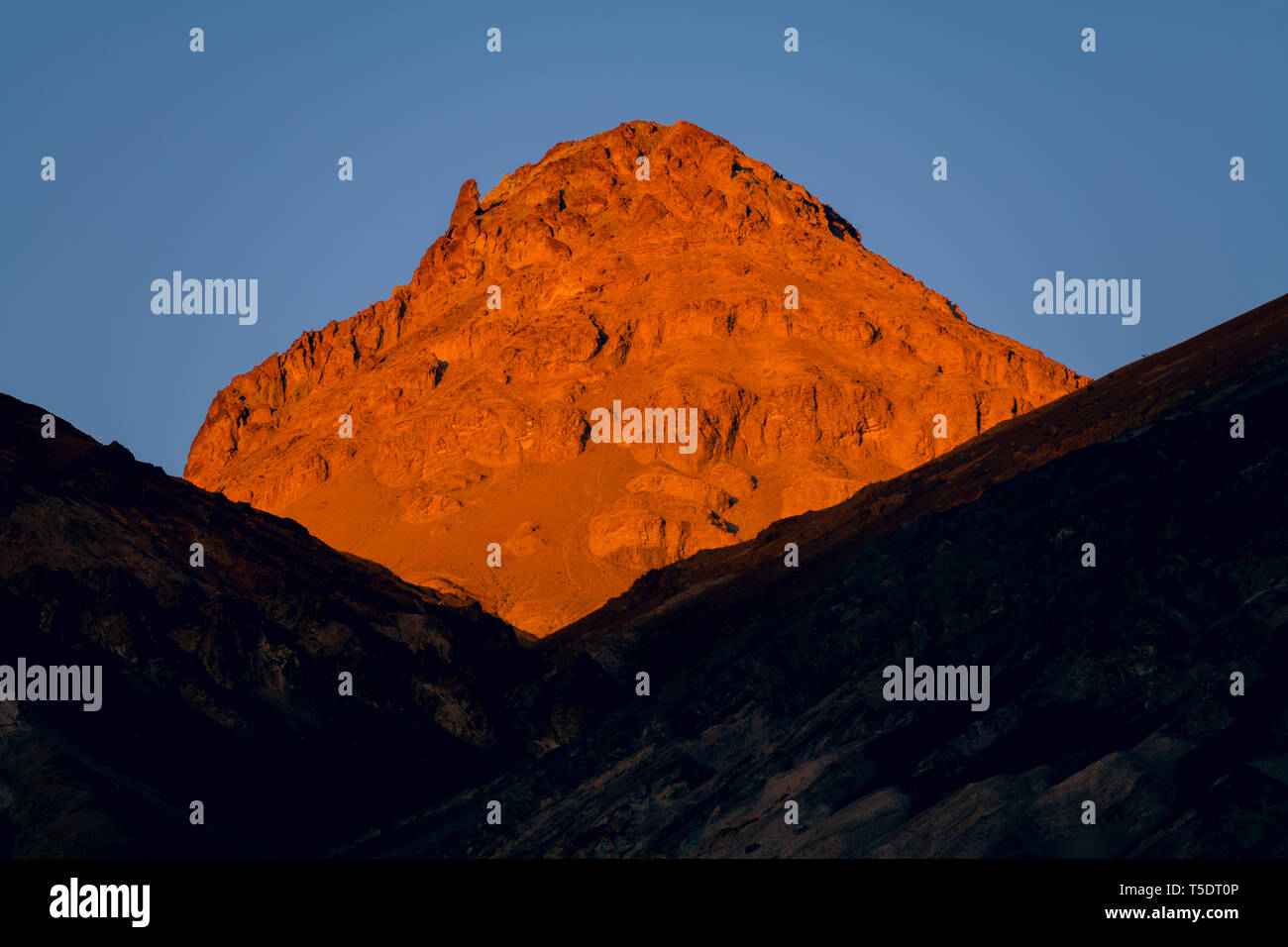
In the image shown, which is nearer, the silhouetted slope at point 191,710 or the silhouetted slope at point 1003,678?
the silhouetted slope at point 1003,678

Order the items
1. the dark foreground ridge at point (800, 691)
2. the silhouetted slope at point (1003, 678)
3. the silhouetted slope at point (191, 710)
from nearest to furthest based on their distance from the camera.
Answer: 1. the silhouetted slope at point (1003, 678)
2. the dark foreground ridge at point (800, 691)
3. the silhouetted slope at point (191, 710)

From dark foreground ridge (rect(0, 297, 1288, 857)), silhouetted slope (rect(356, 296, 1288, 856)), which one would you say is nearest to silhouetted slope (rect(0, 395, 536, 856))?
dark foreground ridge (rect(0, 297, 1288, 857))

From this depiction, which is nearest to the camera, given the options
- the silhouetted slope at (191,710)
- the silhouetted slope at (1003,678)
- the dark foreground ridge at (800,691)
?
the silhouetted slope at (1003,678)

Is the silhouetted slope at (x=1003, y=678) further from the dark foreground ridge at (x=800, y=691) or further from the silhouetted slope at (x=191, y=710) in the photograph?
the silhouetted slope at (x=191, y=710)

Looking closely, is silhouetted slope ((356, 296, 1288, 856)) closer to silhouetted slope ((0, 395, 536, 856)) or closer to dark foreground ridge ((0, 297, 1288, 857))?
dark foreground ridge ((0, 297, 1288, 857))

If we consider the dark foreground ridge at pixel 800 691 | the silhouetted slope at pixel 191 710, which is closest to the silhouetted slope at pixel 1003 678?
the dark foreground ridge at pixel 800 691

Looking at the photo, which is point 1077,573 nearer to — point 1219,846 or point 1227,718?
point 1227,718
